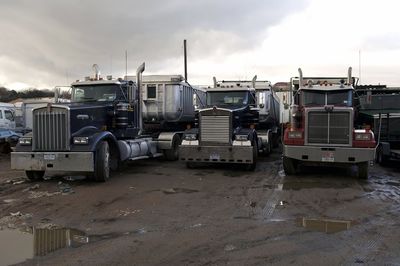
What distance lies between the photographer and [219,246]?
20.8 ft

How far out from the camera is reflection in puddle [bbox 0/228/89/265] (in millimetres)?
6050

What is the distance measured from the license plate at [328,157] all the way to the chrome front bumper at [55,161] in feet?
20.5

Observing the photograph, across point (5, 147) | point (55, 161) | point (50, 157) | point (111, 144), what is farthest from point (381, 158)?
point (5, 147)

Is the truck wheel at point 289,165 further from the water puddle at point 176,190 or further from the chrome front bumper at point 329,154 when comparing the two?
the water puddle at point 176,190

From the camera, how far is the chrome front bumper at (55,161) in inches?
449

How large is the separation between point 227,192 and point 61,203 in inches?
145

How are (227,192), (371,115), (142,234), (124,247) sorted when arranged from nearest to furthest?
(124,247) → (142,234) → (227,192) → (371,115)

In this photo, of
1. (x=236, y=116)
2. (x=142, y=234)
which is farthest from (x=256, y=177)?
(x=142, y=234)

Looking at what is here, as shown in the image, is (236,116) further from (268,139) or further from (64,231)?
(64,231)

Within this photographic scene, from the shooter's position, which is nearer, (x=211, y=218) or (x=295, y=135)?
(x=211, y=218)

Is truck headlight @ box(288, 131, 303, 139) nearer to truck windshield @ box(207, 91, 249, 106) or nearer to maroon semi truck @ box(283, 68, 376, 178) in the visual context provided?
maroon semi truck @ box(283, 68, 376, 178)

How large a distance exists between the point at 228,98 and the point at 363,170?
5.59 meters

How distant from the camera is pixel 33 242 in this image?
21.8ft

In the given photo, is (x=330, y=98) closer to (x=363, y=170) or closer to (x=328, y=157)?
(x=328, y=157)
